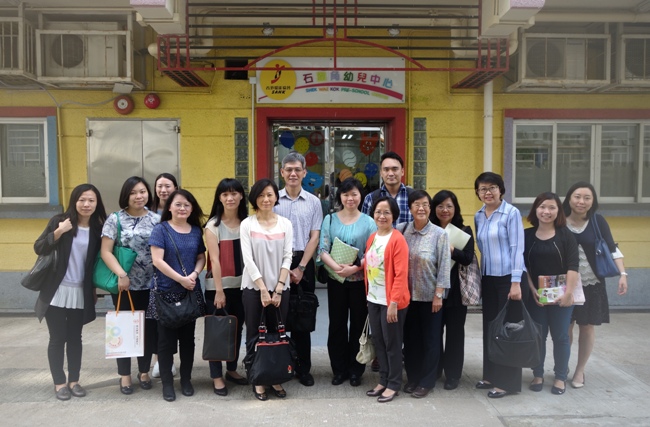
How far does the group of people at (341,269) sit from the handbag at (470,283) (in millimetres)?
43

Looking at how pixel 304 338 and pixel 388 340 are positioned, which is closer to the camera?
pixel 388 340

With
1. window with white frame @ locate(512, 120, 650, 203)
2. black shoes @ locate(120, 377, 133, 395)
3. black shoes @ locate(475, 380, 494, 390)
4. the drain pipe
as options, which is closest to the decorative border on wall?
the drain pipe

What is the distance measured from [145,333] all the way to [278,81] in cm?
372

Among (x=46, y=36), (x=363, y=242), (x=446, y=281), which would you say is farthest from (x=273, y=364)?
(x=46, y=36)

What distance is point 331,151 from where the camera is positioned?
7.38 m

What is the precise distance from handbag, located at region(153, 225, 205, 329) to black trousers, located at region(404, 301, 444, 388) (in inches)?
65.7

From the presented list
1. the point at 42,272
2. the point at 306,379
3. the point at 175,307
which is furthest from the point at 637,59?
the point at 42,272

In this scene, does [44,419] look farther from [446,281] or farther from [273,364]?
[446,281]

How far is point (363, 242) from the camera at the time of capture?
4.39 meters

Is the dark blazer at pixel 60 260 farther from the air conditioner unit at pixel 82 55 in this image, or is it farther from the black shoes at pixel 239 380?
the air conditioner unit at pixel 82 55

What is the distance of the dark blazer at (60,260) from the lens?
418 centimetres

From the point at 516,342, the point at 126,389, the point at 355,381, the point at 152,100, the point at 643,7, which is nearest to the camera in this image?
the point at 516,342

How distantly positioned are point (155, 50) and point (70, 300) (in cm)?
325

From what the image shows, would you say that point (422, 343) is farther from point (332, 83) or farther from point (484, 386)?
point (332, 83)
